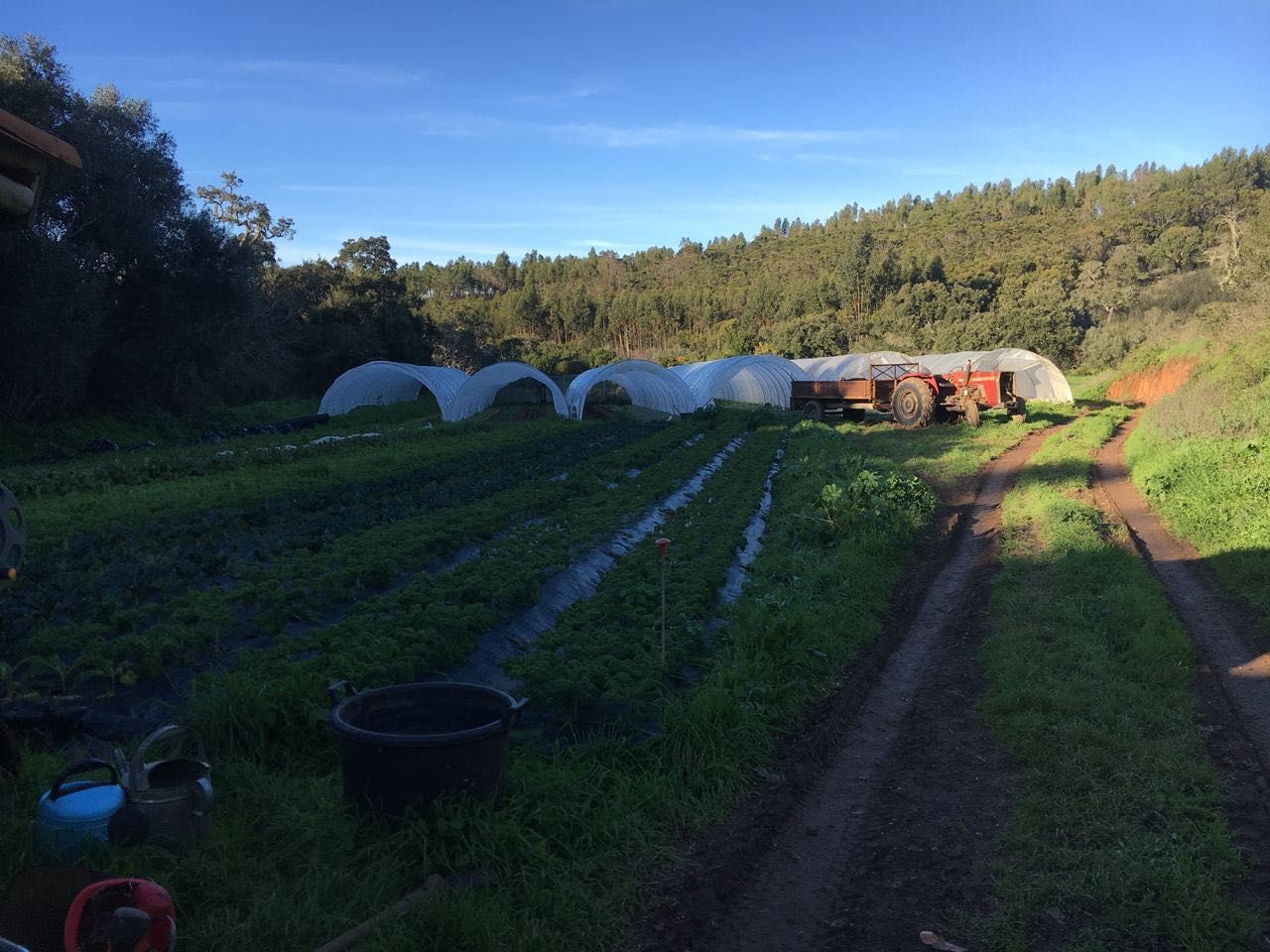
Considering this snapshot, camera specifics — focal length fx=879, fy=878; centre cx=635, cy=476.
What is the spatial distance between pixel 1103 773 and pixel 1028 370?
107ft

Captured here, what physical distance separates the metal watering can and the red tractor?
26503mm

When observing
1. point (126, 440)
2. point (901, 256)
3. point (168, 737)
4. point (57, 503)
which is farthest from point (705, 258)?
point (168, 737)

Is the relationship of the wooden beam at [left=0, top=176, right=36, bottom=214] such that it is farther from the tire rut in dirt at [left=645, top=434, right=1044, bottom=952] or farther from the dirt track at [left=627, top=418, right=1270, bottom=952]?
the tire rut in dirt at [left=645, top=434, right=1044, bottom=952]

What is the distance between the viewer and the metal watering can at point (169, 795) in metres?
3.90

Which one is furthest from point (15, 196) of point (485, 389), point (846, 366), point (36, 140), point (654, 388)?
point (846, 366)

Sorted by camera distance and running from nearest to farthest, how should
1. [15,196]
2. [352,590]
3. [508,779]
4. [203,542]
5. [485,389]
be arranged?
[15,196]
[508,779]
[352,590]
[203,542]
[485,389]

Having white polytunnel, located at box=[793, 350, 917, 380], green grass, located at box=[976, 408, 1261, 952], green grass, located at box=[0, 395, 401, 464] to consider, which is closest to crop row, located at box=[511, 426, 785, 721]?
green grass, located at box=[976, 408, 1261, 952]

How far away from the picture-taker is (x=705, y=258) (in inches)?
→ 4400

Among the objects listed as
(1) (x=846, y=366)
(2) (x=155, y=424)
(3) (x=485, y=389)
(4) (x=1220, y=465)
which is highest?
(1) (x=846, y=366)

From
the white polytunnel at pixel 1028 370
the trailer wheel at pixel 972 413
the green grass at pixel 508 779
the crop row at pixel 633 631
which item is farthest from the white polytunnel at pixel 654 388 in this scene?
the green grass at pixel 508 779

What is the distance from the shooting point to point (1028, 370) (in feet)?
114

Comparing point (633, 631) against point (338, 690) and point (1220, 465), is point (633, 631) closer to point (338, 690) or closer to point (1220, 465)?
point (338, 690)

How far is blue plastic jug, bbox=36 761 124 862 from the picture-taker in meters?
3.75

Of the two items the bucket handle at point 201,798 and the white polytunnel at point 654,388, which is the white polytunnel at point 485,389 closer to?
the white polytunnel at point 654,388
